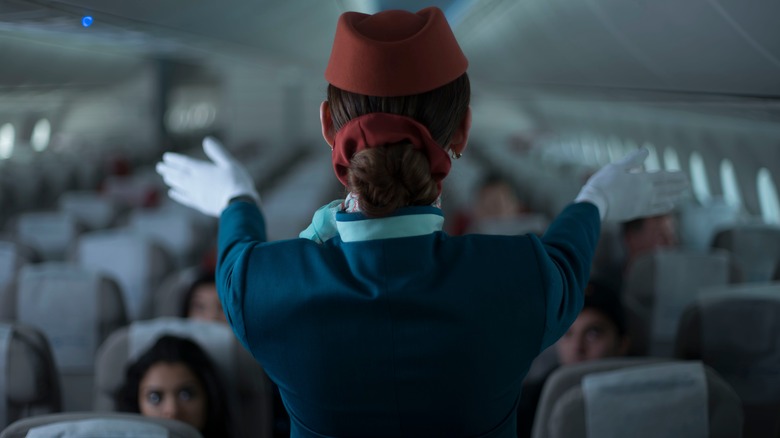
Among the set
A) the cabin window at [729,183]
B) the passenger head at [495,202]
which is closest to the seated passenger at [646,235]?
the passenger head at [495,202]

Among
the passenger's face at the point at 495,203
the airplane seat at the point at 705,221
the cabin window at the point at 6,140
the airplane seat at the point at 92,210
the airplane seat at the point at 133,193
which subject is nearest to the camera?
the airplane seat at the point at 705,221

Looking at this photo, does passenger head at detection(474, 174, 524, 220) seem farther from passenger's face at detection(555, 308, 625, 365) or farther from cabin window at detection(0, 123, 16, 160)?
cabin window at detection(0, 123, 16, 160)

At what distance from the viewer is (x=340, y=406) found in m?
1.36

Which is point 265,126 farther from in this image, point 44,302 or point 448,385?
point 448,385

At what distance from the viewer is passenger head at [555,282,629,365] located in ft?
10.8

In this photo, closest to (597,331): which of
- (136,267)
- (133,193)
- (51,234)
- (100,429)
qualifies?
(100,429)

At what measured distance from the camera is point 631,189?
1.73 metres

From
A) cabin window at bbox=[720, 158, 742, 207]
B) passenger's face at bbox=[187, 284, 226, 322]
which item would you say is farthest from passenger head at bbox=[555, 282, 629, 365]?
cabin window at bbox=[720, 158, 742, 207]

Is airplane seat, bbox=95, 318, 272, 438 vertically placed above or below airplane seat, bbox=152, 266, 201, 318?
below

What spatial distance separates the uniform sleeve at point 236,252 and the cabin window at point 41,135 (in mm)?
16293

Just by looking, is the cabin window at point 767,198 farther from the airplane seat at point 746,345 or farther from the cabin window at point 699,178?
the airplane seat at point 746,345

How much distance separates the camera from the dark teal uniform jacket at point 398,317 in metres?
1.29

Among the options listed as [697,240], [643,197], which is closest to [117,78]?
[697,240]

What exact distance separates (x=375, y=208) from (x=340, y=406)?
0.35 meters
